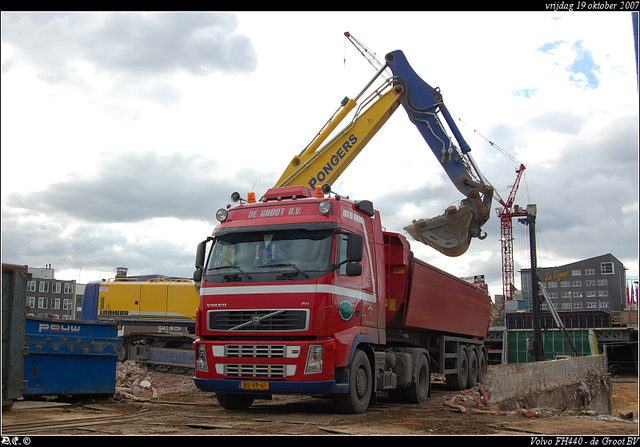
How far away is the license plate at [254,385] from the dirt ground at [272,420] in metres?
0.48

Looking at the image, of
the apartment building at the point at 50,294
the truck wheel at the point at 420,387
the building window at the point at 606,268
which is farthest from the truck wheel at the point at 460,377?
the building window at the point at 606,268

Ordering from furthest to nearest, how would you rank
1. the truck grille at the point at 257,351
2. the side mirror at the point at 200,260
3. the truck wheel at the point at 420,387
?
1. the truck wheel at the point at 420,387
2. the side mirror at the point at 200,260
3. the truck grille at the point at 257,351

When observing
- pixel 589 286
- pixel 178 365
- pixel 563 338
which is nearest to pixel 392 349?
pixel 178 365

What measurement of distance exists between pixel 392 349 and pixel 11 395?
7.30m

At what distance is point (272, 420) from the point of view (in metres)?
9.12

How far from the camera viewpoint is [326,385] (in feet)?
30.6

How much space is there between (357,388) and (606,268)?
362 feet

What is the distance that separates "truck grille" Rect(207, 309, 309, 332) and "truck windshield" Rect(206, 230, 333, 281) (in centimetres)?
57

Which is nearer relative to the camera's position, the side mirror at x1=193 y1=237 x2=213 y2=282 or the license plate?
the license plate

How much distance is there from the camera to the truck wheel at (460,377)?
16.0 metres

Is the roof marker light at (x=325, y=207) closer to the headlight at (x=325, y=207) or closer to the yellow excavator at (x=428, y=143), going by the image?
the headlight at (x=325, y=207)

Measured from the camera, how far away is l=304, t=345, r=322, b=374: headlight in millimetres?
9320

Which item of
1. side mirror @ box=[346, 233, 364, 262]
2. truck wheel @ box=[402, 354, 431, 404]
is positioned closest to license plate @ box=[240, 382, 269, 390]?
side mirror @ box=[346, 233, 364, 262]

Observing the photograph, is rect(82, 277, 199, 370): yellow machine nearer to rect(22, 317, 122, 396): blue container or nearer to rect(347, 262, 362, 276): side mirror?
rect(22, 317, 122, 396): blue container
